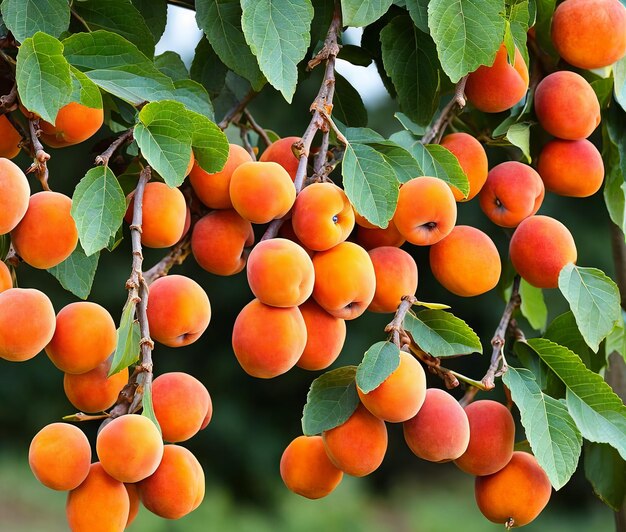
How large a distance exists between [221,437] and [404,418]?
412 cm

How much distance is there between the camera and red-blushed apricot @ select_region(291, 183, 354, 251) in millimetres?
598

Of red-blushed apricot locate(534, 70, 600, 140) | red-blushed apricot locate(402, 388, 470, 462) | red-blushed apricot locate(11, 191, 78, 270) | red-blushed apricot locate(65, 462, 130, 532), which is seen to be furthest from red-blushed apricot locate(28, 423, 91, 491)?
red-blushed apricot locate(534, 70, 600, 140)

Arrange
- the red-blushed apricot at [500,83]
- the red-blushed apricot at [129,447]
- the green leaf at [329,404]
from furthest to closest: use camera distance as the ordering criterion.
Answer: the red-blushed apricot at [500,83] → the green leaf at [329,404] → the red-blushed apricot at [129,447]

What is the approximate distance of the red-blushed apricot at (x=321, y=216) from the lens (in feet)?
1.96

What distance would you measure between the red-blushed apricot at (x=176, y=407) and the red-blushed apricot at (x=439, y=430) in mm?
157

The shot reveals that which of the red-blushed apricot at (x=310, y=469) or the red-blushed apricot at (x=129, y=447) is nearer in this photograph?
the red-blushed apricot at (x=129, y=447)

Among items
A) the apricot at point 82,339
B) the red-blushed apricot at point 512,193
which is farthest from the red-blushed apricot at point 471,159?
the apricot at point 82,339

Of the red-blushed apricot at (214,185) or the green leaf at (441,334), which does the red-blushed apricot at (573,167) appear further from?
the red-blushed apricot at (214,185)

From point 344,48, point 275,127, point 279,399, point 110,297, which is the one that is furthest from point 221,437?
point 344,48

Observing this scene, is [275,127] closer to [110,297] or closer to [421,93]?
[110,297]

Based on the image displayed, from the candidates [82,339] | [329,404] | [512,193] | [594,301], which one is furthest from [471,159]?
[82,339]

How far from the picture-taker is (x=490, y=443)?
26.9 inches

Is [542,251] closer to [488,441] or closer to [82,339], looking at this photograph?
[488,441]

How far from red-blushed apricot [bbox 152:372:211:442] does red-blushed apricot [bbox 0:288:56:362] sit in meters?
0.09
